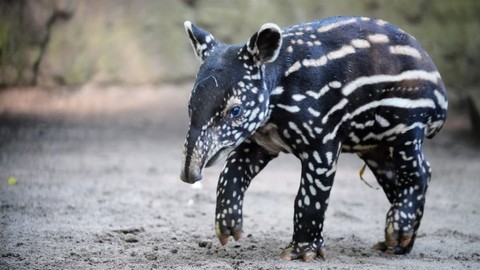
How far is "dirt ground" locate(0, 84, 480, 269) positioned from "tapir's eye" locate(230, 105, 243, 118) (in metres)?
1.06

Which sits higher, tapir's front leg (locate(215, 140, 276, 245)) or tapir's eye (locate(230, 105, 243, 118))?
tapir's eye (locate(230, 105, 243, 118))

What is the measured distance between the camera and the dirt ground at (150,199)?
544 centimetres

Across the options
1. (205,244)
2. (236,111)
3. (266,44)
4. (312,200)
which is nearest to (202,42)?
(266,44)

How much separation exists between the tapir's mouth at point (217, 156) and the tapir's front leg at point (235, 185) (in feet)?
1.72

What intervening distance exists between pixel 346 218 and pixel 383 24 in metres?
2.40

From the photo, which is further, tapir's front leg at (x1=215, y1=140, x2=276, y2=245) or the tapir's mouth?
tapir's front leg at (x1=215, y1=140, x2=276, y2=245)

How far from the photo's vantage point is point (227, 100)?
4898 mm

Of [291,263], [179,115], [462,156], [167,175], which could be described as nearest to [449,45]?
[462,156]

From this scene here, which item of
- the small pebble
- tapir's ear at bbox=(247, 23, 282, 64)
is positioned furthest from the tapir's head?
the small pebble

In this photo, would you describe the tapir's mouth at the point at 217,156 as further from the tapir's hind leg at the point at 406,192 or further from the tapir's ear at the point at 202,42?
the tapir's hind leg at the point at 406,192

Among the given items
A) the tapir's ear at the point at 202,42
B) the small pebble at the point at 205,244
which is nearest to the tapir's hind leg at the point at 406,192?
the small pebble at the point at 205,244

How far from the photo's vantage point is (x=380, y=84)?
5.48 metres

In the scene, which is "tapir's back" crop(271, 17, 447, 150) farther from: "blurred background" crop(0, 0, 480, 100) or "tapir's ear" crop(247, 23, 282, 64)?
"blurred background" crop(0, 0, 480, 100)

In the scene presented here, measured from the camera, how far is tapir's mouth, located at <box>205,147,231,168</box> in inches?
192
